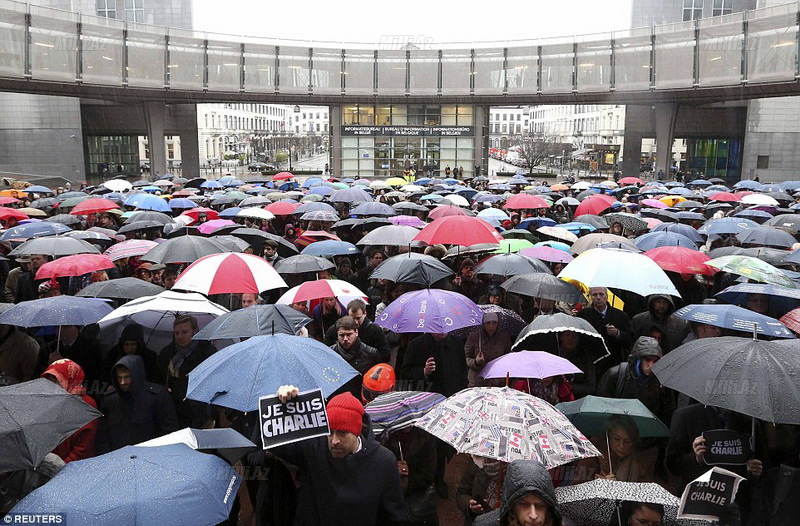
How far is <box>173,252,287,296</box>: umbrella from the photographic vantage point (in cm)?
785

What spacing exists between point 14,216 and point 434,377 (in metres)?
11.0

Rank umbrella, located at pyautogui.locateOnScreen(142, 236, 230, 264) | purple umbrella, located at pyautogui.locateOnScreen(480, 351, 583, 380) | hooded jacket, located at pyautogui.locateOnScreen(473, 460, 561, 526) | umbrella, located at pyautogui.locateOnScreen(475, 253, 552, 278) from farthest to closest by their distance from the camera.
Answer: umbrella, located at pyautogui.locateOnScreen(142, 236, 230, 264) < umbrella, located at pyautogui.locateOnScreen(475, 253, 552, 278) < purple umbrella, located at pyautogui.locateOnScreen(480, 351, 583, 380) < hooded jacket, located at pyautogui.locateOnScreen(473, 460, 561, 526)

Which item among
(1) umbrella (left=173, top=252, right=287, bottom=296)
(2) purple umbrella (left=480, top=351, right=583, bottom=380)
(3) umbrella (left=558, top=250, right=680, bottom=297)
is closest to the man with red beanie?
(2) purple umbrella (left=480, top=351, right=583, bottom=380)

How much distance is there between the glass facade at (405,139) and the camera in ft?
161

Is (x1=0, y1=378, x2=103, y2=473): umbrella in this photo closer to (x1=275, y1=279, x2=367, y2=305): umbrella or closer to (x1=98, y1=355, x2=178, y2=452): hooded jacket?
(x1=98, y1=355, x2=178, y2=452): hooded jacket

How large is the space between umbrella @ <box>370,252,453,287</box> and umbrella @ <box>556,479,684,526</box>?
176 inches

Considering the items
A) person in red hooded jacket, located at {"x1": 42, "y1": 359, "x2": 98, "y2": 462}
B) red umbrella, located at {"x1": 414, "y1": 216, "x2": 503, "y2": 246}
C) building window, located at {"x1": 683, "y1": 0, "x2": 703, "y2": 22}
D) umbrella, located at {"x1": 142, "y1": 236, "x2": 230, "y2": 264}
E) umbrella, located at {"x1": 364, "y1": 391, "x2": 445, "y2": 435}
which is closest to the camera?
umbrella, located at {"x1": 364, "y1": 391, "x2": 445, "y2": 435}

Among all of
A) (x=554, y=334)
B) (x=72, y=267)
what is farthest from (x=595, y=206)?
(x=72, y=267)

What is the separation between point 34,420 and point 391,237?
7580 mm

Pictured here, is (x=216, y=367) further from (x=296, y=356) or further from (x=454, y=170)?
(x=454, y=170)

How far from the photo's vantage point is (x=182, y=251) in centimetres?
945

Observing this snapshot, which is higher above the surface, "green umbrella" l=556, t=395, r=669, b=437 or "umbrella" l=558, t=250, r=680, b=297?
"umbrella" l=558, t=250, r=680, b=297

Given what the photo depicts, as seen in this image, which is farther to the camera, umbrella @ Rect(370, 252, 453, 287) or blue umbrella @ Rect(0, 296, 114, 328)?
umbrella @ Rect(370, 252, 453, 287)

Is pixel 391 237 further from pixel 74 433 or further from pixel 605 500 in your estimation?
pixel 605 500
